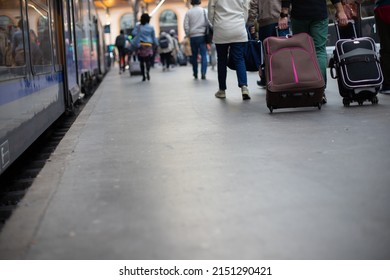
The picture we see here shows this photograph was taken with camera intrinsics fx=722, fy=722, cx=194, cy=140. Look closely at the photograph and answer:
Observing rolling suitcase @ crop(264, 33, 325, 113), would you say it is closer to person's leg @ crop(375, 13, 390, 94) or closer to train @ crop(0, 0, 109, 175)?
person's leg @ crop(375, 13, 390, 94)

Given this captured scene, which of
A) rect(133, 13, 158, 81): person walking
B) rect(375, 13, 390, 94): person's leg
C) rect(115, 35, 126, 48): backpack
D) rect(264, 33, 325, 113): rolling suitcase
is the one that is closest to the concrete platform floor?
rect(264, 33, 325, 113): rolling suitcase

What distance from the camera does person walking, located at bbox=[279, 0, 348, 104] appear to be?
8.48 meters

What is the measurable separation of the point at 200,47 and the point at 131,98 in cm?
524

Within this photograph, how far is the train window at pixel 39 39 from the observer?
6246mm

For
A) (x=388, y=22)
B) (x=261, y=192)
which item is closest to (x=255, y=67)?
(x=388, y=22)

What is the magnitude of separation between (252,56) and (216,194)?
6.62 m

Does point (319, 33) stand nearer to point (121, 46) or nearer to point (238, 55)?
point (238, 55)

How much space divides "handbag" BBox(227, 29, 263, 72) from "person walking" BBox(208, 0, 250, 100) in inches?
2.5

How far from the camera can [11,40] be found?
17.0 feet

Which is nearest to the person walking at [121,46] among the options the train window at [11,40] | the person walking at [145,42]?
the person walking at [145,42]

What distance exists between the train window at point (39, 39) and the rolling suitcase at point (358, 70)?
10.1 ft

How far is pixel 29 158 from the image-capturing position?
6.51 metres

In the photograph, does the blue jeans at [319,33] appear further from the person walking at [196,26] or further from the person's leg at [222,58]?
the person walking at [196,26]
